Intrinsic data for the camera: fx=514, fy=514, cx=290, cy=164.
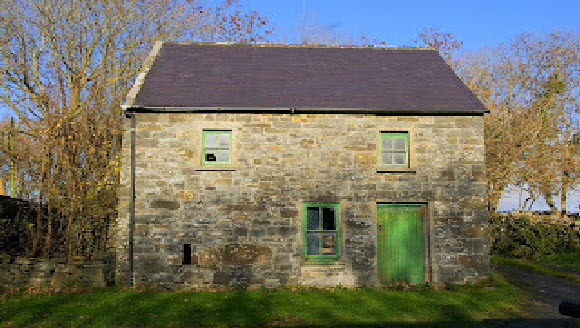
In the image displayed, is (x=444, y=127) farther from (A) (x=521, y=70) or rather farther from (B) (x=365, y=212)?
(A) (x=521, y=70)

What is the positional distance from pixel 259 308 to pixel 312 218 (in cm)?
364

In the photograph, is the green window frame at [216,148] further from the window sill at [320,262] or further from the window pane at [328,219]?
the window sill at [320,262]

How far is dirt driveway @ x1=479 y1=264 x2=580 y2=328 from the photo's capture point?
10.7 meters

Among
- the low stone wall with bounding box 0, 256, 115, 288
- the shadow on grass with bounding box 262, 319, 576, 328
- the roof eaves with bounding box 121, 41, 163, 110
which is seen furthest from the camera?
the roof eaves with bounding box 121, 41, 163, 110

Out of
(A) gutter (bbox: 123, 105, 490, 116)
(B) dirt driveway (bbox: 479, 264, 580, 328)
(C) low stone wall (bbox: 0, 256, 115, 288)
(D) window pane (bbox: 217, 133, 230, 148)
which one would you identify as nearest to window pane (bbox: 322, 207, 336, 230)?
(A) gutter (bbox: 123, 105, 490, 116)

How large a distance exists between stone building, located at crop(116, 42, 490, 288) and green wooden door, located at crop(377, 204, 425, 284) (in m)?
0.03

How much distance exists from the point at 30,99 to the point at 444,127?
56.2 feet

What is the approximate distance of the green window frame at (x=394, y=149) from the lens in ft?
48.9

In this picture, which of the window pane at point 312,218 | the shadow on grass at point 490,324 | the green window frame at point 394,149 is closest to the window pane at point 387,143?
the green window frame at point 394,149

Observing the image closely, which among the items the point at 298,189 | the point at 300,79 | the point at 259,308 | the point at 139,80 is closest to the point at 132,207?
the point at 139,80

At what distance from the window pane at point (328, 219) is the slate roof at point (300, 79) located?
114 inches

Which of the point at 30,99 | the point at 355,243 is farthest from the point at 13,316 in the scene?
the point at 30,99

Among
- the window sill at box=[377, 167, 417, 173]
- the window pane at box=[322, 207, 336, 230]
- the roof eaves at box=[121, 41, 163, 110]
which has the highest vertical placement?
the roof eaves at box=[121, 41, 163, 110]

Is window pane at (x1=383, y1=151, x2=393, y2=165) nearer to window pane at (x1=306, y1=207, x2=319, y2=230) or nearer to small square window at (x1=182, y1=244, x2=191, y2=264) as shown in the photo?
window pane at (x1=306, y1=207, x2=319, y2=230)
